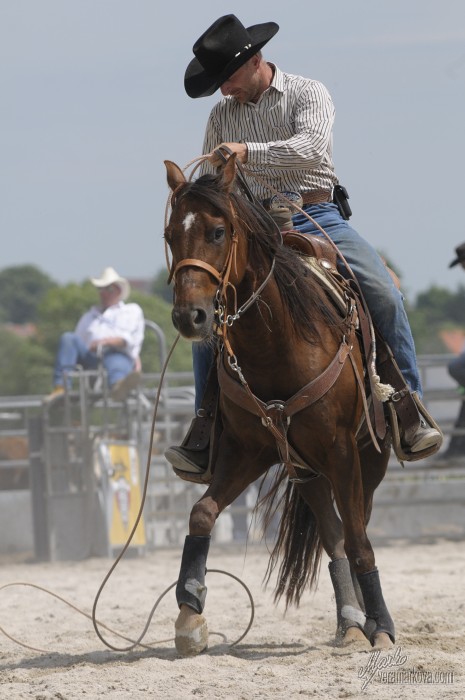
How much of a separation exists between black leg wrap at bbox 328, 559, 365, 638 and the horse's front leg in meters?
0.75

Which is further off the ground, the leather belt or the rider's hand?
the rider's hand

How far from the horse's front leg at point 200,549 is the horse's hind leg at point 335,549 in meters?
0.63

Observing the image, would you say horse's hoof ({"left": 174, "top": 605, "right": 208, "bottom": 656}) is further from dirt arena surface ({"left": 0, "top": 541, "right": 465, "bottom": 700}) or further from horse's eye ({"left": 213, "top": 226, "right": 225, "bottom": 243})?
horse's eye ({"left": 213, "top": 226, "right": 225, "bottom": 243})

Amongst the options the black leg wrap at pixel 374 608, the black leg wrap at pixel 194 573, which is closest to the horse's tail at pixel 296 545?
the black leg wrap at pixel 374 608

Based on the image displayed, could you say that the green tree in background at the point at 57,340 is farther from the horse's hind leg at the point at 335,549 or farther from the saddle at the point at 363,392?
the saddle at the point at 363,392

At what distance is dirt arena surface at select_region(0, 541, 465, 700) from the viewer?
14.8 ft

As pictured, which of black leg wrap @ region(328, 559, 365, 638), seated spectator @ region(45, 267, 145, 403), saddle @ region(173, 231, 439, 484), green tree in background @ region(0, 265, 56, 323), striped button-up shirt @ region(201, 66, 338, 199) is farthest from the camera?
green tree in background @ region(0, 265, 56, 323)

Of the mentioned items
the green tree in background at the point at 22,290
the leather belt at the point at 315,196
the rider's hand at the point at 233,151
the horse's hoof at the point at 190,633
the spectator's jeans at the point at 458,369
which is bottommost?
the horse's hoof at the point at 190,633

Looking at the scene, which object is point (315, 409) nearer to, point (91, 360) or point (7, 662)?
point (7, 662)

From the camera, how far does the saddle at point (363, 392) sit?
554 cm

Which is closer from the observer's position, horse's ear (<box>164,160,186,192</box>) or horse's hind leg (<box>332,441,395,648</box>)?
horse's ear (<box>164,160,186,192</box>)

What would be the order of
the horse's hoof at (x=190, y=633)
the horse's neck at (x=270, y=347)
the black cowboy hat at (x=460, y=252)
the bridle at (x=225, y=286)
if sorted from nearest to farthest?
the bridle at (x=225, y=286), the horse's neck at (x=270, y=347), the horse's hoof at (x=190, y=633), the black cowboy hat at (x=460, y=252)

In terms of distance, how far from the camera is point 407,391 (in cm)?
572

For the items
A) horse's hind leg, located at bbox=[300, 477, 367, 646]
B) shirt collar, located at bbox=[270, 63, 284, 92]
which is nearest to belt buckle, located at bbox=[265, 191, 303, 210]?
shirt collar, located at bbox=[270, 63, 284, 92]
